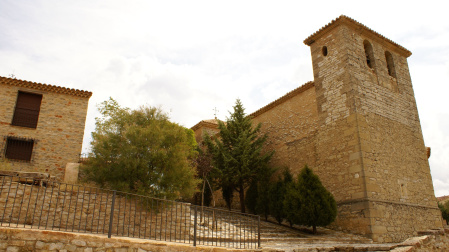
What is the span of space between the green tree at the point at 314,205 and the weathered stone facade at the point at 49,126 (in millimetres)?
9906

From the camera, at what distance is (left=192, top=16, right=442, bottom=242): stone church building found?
11702mm

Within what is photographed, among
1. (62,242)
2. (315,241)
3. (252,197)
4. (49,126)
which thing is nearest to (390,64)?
(252,197)

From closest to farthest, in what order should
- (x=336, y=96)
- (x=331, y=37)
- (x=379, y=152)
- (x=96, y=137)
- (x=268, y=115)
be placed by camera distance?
(x=96, y=137) → (x=379, y=152) → (x=336, y=96) → (x=331, y=37) → (x=268, y=115)

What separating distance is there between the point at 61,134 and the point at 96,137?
442cm

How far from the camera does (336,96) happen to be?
13.3 m

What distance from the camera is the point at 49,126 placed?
14.7 meters

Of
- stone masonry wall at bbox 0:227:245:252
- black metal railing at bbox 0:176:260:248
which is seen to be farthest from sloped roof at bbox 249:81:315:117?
stone masonry wall at bbox 0:227:245:252

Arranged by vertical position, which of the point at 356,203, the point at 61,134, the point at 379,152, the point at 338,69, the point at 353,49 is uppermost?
the point at 353,49

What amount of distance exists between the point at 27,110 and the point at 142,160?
7818 millimetres

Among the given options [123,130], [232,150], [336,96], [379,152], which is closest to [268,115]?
[232,150]

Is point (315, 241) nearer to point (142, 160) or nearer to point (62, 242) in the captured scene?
point (142, 160)

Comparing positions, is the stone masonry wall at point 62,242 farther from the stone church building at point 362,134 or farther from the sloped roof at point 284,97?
the sloped roof at point 284,97

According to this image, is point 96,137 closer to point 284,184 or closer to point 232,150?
point 232,150

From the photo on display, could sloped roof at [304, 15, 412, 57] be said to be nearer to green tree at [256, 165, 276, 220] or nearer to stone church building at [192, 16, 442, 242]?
stone church building at [192, 16, 442, 242]
